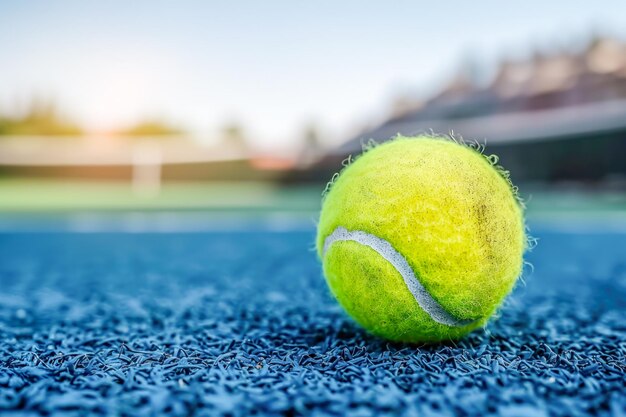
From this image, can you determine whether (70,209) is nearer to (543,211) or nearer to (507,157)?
(543,211)

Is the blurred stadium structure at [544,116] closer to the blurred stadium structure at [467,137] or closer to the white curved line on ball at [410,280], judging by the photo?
the blurred stadium structure at [467,137]

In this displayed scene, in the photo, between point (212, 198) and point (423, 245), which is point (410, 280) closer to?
point (423, 245)

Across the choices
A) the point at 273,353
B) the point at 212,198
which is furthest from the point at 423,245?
the point at 212,198

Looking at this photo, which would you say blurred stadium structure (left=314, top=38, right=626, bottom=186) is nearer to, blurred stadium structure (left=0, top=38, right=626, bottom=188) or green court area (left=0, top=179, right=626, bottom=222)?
blurred stadium structure (left=0, top=38, right=626, bottom=188)

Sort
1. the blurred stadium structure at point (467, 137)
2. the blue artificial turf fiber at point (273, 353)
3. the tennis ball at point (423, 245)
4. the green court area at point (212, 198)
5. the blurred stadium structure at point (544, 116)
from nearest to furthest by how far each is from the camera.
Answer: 1. the blue artificial turf fiber at point (273, 353)
2. the tennis ball at point (423, 245)
3. the green court area at point (212, 198)
4. the blurred stadium structure at point (544, 116)
5. the blurred stadium structure at point (467, 137)

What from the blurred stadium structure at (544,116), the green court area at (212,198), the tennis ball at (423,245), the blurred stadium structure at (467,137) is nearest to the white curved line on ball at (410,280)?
the tennis ball at (423,245)

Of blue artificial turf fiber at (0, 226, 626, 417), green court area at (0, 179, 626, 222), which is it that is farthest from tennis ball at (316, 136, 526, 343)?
green court area at (0, 179, 626, 222)
